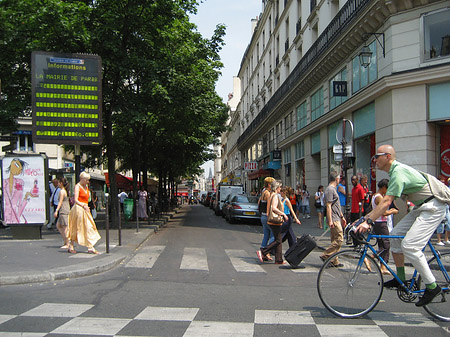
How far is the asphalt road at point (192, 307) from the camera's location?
4.41 meters

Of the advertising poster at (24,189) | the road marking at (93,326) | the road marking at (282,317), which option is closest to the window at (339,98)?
the advertising poster at (24,189)

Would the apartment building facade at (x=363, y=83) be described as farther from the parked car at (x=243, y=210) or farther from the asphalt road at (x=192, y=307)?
the asphalt road at (x=192, y=307)

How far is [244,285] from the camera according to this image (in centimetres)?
686

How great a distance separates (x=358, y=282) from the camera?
A: 4.88 meters

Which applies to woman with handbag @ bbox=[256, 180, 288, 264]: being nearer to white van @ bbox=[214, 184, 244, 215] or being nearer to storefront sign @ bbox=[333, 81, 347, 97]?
storefront sign @ bbox=[333, 81, 347, 97]

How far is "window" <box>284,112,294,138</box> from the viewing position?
30308 millimetres

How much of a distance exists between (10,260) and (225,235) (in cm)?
834

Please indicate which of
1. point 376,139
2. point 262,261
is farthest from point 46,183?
point 376,139

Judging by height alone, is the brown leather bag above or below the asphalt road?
above

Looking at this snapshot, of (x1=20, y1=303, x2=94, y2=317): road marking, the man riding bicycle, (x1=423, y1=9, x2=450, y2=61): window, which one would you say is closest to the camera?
the man riding bicycle

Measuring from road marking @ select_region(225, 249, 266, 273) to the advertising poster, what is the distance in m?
5.38

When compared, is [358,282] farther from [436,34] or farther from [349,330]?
[436,34]

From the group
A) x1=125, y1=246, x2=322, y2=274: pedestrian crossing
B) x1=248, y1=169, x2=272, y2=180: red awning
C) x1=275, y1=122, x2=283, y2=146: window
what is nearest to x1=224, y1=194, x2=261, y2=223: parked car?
x1=125, y1=246, x2=322, y2=274: pedestrian crossing

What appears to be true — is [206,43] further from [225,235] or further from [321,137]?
[225,235]
